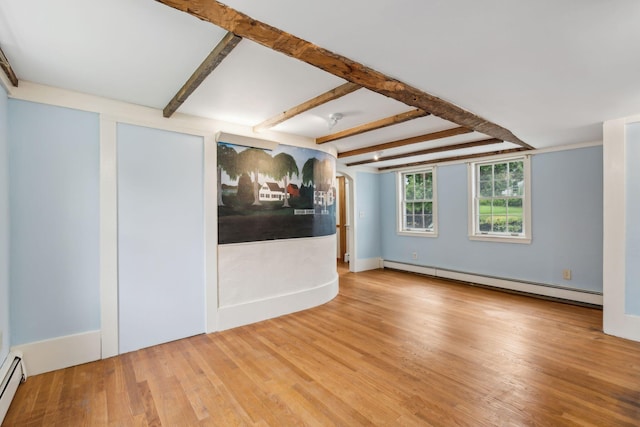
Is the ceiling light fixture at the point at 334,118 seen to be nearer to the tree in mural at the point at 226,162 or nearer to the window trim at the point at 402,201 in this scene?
the tree in mural at the point at 226,162

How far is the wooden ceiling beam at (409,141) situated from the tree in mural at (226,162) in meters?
2.14

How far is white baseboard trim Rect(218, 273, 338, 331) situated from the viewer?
3.38 meters

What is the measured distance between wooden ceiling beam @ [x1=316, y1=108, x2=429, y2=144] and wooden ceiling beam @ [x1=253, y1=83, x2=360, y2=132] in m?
0.87

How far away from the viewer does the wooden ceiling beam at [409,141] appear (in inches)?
142

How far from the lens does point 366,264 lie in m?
6.52

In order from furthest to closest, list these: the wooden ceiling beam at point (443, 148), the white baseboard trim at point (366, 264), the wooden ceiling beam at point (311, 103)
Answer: the white baseboard trim at point (366, 264)
the wooden ceiling beam at point (443, 148)
the wooden ceiling beam at point (311, 103)

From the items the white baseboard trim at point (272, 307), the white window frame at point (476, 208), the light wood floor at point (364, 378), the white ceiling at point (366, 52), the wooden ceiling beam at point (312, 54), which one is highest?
the white ceiling at point (366, 52)

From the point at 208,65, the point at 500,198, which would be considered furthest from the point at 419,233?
the point at 208,65

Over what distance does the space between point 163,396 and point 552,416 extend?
105 inches

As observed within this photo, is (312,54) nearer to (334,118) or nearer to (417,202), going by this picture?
(334,118)

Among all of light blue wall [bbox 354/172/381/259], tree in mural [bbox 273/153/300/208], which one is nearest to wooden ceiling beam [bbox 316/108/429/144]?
tree in mural [bbox 273/153/300/208]

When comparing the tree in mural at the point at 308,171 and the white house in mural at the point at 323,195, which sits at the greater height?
the tree in mural at the point at 308,171

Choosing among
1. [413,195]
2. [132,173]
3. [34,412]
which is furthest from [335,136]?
[34,412]

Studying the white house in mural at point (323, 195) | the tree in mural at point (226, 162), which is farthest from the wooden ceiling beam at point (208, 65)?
the white house in mural at point (323, 195)
